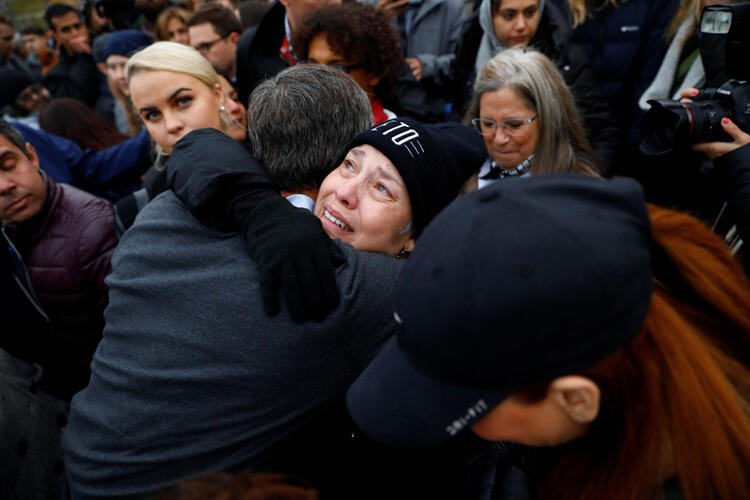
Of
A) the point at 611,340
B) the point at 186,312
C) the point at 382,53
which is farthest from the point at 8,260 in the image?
the point at 611,340

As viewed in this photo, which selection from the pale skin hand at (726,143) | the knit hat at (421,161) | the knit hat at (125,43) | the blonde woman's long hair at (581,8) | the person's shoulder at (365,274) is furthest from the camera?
the knit hat at (125,43)

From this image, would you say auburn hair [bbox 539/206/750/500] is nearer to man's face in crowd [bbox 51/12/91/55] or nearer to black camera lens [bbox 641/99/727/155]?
black camera lens [bbox 641/99/727/155]

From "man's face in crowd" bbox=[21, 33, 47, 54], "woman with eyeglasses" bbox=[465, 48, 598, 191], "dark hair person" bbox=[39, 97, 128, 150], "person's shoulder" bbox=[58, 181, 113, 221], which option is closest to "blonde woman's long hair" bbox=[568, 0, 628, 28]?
"woman with eyeglasses" bbox=[465, 48, 598, 191]

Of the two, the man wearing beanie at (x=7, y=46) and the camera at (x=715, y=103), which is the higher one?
the camera at (x=715, y=103)

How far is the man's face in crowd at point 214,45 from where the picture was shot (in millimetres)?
3615

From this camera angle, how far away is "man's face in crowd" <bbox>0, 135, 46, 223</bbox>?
6.99ft

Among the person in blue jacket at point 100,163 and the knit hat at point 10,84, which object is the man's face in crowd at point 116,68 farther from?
the person in blue jacket at point 100,163

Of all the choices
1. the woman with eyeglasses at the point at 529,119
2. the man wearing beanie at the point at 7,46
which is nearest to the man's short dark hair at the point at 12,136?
the woman with eyeglasses at the point at 529,119

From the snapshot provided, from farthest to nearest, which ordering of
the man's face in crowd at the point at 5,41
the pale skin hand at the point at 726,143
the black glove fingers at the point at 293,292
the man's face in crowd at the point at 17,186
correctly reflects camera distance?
the man's face in crowd at the point at 5,41
the man's face in crowd at the point at 17,186
the pale skin hand at the point at 726,143
the black glove fingers at the point at 293,292

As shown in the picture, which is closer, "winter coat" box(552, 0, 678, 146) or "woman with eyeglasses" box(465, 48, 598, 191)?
"woman with eyeglasses" box(465, 48, 598, 191)

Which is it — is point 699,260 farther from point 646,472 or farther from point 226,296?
point 226,296

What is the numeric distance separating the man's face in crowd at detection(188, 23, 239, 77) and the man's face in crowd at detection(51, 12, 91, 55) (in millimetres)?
2236

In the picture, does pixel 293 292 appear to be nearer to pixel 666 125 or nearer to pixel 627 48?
pixel 666 125

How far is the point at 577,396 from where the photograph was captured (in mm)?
844
